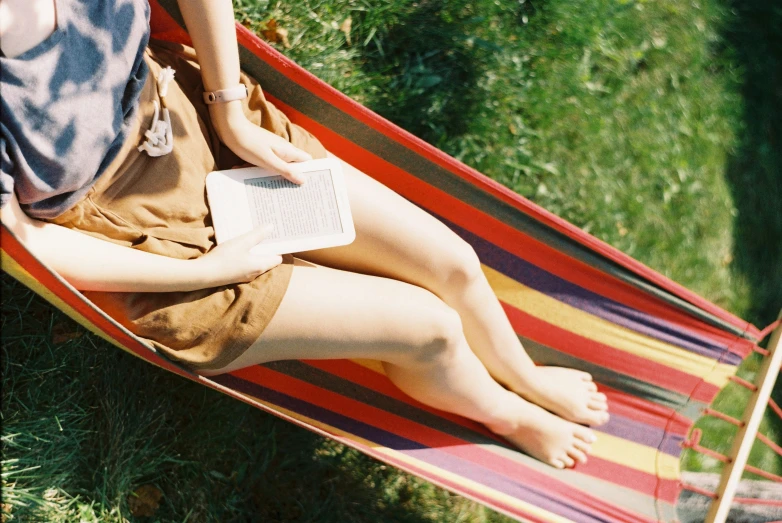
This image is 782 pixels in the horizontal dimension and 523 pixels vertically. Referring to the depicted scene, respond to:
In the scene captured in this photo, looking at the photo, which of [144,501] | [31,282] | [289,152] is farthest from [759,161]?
[31,282]

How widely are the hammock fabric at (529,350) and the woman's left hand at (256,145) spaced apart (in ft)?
0.89

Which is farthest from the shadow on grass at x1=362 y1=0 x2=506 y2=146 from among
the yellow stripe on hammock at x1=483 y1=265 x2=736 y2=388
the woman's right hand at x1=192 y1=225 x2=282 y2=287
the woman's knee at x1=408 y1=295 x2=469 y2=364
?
the woman's right hand at x1=192 y1=225 x2=282 y2=287

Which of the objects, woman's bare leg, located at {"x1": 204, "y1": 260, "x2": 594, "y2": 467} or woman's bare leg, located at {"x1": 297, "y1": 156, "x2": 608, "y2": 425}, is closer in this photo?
woman's bare leg, located at {"x1": 204, "y1": 260, "x2": 594, "y2": 467}

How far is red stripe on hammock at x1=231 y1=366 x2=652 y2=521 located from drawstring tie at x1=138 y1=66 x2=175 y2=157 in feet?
2.64

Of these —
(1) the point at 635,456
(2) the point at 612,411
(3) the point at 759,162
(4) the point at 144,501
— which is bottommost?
(4) the point at 144,501

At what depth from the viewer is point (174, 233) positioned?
1.71 meters

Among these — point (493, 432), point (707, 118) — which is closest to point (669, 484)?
point (493, 432)

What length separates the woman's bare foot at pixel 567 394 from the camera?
2.36m

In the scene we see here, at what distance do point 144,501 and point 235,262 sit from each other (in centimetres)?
106

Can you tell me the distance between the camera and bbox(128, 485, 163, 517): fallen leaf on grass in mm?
2269

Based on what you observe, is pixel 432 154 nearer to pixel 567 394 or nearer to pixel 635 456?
pixel 567 394

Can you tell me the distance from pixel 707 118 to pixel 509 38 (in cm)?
112

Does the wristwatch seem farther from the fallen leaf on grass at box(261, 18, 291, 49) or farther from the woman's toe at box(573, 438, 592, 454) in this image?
the woman's toe at box(573, 438, 592, 454)

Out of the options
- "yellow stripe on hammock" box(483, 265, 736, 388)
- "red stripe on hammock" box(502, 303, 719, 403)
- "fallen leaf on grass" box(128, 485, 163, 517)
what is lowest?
"fallen leaf on grass" box(128, 485, 163, 517)
